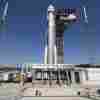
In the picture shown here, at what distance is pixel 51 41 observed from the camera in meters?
71.2

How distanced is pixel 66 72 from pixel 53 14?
25147mm

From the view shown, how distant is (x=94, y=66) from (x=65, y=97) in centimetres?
2970

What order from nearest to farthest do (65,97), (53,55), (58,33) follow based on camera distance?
(65,97)
(53,55)
(58,33)

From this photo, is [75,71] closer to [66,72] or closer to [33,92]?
[66,72]

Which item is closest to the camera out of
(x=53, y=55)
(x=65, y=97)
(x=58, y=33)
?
(x=65, y=97)

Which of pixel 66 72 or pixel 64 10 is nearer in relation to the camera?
pixel 66 72

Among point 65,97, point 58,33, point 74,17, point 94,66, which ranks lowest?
point 65,97

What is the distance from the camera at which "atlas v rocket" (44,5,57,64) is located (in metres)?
70.6

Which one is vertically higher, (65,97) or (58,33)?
(58,33)

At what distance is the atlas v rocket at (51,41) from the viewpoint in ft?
232

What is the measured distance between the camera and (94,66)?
57.8 metres

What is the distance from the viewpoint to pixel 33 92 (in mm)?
30859

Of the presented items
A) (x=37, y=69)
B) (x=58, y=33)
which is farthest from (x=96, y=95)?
(x=58, y=33)

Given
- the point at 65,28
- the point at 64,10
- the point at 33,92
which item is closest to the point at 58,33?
the point at 65,28
